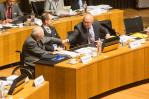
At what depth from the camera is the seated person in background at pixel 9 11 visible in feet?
33.9

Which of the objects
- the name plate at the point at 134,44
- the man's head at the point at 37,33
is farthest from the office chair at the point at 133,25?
the man's head at the point at 37,33

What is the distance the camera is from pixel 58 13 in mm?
10977

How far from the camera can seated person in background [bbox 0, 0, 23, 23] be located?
10336mm

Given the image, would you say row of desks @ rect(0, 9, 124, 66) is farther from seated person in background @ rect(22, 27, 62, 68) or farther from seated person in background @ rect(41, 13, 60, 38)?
seated person in background @ rect(22, 27, 62, 68)

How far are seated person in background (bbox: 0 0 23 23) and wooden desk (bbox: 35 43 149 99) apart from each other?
A: 11.0 feet

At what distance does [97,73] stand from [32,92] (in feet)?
5.54

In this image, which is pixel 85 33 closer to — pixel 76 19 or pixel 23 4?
pixel 76 19

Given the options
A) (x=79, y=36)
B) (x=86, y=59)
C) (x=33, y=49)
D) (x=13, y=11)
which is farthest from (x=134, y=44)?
(x=13, y=11)

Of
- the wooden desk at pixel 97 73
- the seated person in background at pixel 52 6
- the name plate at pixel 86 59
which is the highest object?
the seated person in background at pixel 52 6

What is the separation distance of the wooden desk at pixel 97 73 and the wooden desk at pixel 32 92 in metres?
0.70

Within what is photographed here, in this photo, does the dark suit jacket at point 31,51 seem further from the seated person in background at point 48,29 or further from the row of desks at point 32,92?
the row of desks at point 32,92

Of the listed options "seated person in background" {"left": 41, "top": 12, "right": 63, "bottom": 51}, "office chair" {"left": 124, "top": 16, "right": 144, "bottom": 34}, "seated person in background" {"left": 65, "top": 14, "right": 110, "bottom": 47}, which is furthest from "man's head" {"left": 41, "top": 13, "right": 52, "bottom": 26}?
"office chair" {"left": 124, "top": 16, "right": 144, "bottom": 34}

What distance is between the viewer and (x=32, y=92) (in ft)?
19.4

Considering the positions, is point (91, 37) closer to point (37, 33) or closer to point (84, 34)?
point (84, 34)
